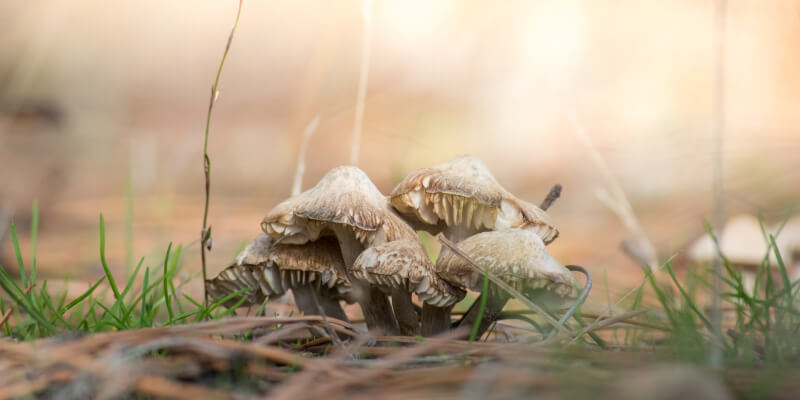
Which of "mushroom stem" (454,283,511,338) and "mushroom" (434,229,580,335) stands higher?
"mushroom" (434,229,580,335)

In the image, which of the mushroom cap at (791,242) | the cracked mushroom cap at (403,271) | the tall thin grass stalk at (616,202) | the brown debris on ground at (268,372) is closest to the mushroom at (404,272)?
the cracked mushroom cap at (403,271)

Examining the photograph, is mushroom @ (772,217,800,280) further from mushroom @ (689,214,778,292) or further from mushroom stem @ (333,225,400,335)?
mushroom stem @ (333,225,400,335)

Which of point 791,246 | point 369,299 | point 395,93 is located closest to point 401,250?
point 369,299

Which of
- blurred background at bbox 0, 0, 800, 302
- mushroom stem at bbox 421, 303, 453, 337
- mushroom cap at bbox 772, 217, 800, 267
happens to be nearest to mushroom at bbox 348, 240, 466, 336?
mushroom stem at bbox 421, 303, 453, 337

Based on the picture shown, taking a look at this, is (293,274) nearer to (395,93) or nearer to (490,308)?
(490,308)

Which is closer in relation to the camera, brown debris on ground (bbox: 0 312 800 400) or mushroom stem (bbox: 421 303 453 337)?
brown debris on ground (bbox: 0 312 800 400)

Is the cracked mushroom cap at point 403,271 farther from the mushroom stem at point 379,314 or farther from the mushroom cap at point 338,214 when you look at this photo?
the mushroom stem at point 379,314
